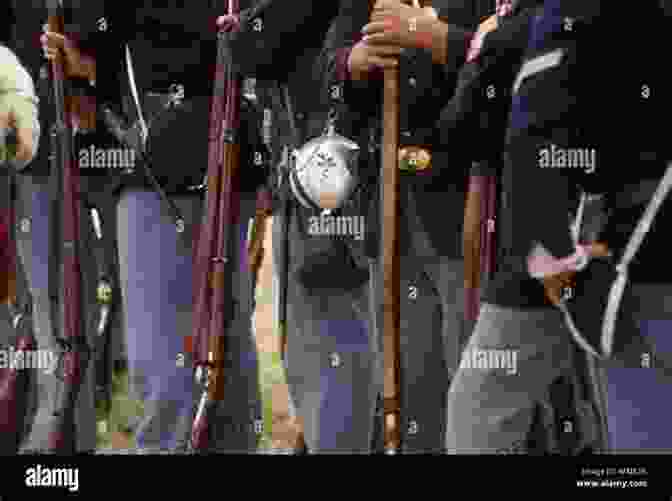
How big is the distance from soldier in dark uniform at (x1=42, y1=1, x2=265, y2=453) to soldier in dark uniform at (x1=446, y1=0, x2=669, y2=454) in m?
0.79

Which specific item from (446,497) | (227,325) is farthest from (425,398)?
(227,325)

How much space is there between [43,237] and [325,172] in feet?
2.70

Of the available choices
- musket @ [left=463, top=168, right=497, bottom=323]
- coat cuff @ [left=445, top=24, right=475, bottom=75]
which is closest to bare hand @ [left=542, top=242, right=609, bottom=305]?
musket @ [left=463, top=168, right=497, bottom=323]

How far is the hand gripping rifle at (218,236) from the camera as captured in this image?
445cm

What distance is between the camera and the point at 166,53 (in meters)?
4.47

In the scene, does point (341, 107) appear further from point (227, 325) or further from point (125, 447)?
point (125, 447)

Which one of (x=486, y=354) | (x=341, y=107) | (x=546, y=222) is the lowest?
(x=486, y=354)

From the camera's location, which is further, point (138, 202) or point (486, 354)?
point (138, 202)

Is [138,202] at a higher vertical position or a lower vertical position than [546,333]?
higher

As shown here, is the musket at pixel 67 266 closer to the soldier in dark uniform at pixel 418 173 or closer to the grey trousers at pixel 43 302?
the grey trousers at pixel 43 302

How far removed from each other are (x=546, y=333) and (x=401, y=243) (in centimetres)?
52

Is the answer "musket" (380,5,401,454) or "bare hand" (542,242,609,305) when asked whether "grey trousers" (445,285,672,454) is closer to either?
"bare hand" (542,242,609,305)

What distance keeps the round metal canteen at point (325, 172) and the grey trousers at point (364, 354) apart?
0.41 feet

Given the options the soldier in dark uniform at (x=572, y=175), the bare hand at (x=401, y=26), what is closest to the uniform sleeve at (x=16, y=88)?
the bare hand at (x=401, y=26)
